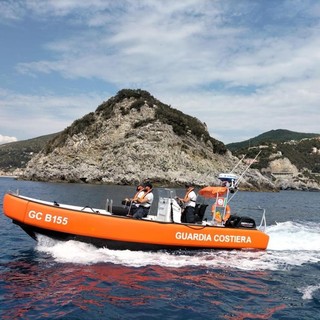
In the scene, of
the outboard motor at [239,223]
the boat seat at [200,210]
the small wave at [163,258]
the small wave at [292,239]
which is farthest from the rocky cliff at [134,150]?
the small wave at [163,258]

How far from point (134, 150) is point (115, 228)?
6388 cm

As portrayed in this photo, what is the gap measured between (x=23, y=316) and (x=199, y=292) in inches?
174

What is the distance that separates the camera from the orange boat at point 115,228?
12.7 m

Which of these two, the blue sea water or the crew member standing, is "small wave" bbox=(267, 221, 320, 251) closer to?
the blue sea water

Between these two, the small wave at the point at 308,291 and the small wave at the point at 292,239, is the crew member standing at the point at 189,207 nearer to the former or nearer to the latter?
the small wave at the point at 292,239

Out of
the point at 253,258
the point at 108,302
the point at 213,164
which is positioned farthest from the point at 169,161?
the point at 108,302

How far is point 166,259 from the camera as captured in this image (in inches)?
512

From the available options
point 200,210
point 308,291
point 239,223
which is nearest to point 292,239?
point 239,223

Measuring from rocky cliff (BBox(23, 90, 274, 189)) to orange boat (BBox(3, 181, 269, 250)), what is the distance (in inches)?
2256

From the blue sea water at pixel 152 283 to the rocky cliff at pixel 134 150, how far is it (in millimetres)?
58459

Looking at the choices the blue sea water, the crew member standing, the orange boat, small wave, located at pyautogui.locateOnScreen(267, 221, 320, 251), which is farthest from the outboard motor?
small wave, located at pyautogui.locateOnScreen(267, 221, 320, 251)

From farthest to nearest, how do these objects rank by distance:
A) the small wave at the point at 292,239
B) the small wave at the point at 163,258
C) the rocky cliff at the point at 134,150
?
the rocky cliff at the point at 134,150 < the small wave at the point at 292,239 < the small wave at the point at 163,258

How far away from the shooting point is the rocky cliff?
7419 centimetres

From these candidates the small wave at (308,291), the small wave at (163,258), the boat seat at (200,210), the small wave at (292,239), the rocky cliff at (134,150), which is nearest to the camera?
the small wave at (308,291)
